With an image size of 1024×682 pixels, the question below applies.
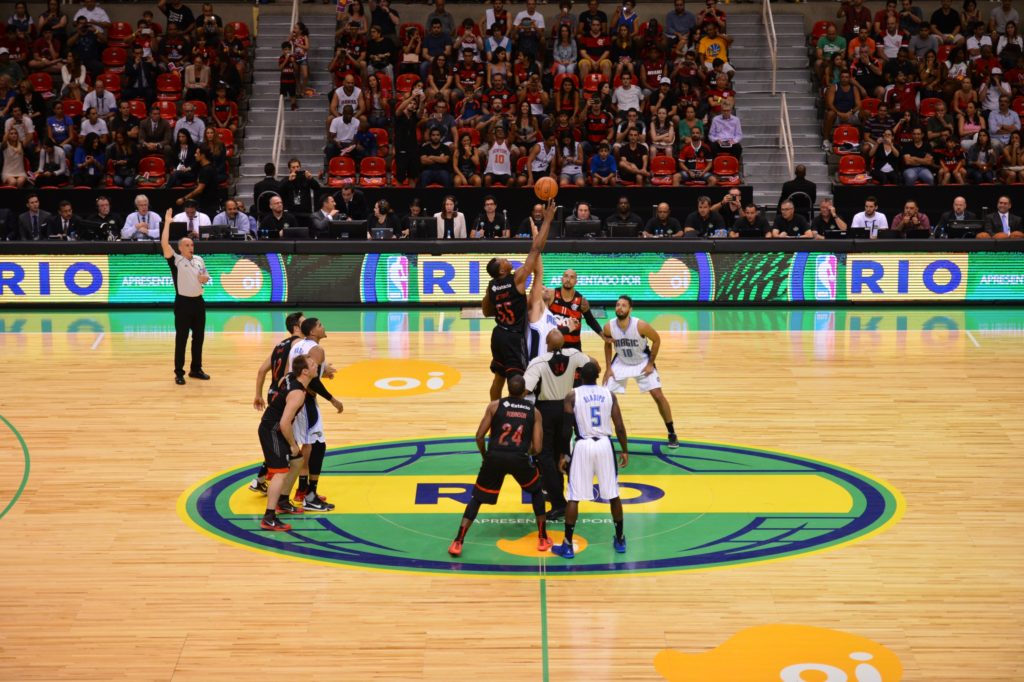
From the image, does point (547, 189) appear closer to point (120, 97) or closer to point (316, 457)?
point (316, 457)

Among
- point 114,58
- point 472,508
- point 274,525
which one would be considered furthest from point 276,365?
point 114,58

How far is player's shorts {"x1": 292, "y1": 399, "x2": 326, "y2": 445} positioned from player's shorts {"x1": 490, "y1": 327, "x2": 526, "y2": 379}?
89.4 inches

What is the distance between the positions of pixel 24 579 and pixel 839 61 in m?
21.6

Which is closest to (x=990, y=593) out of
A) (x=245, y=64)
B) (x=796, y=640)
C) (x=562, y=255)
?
(x=796, y=640)

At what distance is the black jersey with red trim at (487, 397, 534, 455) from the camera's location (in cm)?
1097

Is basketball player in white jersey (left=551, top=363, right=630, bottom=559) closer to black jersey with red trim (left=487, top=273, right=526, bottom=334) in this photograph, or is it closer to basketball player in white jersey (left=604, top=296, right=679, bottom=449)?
black jersey with red trim (left=487, top=273, right=526, bottom=334)

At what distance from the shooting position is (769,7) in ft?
95.5

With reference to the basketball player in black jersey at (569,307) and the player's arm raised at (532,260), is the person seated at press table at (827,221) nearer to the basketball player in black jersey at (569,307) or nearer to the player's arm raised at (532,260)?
the basketball player in black jersey at (569,307)

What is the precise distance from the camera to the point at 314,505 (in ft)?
40.9

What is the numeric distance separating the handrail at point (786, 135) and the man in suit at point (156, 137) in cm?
1288

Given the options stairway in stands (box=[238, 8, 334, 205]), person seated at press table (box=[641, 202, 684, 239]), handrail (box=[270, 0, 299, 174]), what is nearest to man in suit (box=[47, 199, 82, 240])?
stairway in stands (box=[238, 8, 334, 205])

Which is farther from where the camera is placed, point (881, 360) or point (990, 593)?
point (881, 360)

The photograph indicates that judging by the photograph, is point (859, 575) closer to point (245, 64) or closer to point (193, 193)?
point (193, 193)

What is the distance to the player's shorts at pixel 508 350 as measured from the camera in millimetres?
13602
